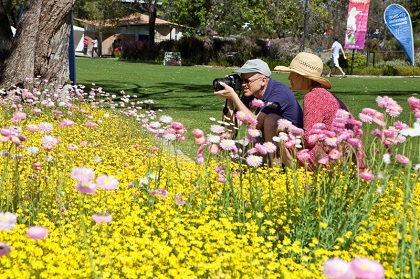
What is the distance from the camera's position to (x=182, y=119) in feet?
29.8

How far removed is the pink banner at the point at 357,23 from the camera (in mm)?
26047

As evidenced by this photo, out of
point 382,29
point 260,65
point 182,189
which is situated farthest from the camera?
point 382,29

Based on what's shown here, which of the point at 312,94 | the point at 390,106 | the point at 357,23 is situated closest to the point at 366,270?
the point at 390,106

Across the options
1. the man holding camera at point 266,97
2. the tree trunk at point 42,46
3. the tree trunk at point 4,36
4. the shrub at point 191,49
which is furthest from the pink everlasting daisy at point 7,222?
the shrub at point 191,49

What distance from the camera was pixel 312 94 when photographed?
170 inches

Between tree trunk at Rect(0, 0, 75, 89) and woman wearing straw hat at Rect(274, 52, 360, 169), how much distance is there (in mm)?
5026

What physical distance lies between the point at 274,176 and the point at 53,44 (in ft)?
18.1

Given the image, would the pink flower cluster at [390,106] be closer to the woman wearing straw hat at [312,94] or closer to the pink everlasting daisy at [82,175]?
the woman wearing straw hat at [312,94]

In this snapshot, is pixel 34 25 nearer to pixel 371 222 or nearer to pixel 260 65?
pixel 260 65

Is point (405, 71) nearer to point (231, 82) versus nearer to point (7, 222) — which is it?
point (231, 82)

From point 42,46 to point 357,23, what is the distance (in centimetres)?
1983

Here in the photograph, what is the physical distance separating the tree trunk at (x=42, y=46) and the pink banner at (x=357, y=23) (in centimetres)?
1895

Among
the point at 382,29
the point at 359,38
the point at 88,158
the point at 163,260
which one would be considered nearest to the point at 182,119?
the point at 88,158

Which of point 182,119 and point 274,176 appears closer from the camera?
point 274,176
